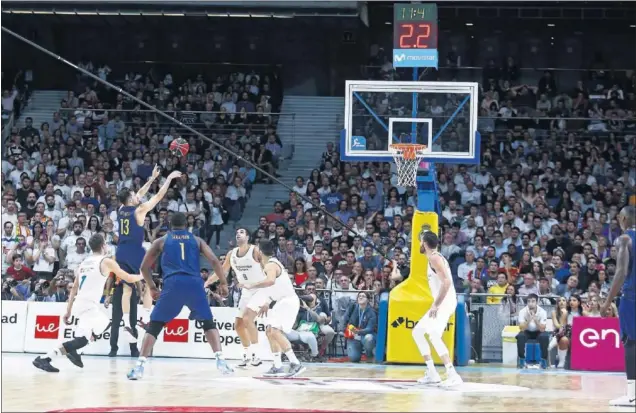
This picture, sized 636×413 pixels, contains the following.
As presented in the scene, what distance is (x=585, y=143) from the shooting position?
90.7 ft

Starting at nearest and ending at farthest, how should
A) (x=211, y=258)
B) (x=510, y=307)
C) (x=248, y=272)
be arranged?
(x=211, y=258), (x=248, y=272), (x=510, y=307)

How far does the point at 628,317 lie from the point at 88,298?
726 centimetres

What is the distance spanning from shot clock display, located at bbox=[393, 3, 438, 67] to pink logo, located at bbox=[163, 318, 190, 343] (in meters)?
5.62

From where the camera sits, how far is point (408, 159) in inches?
711

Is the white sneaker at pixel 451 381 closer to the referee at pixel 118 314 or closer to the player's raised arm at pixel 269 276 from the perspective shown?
the player's raised arm at pixel 269 276

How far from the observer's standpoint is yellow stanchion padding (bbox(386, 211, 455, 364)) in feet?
59.7

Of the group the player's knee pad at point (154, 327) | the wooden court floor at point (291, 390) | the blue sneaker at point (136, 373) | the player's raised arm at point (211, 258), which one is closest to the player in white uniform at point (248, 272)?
the wooden court floor at point (291, 390)

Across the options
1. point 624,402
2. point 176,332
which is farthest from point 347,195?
point 624,402

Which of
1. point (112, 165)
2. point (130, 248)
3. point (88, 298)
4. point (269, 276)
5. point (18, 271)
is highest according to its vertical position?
point (112, 165)

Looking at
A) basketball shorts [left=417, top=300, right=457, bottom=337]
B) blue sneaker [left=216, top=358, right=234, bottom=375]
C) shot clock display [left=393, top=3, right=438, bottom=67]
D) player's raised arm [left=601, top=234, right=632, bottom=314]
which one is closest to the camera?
player's raised arm [left=601, top=234, right=632, bottom=314]

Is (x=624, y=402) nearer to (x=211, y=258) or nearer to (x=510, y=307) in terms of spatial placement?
(x=211, y=258)

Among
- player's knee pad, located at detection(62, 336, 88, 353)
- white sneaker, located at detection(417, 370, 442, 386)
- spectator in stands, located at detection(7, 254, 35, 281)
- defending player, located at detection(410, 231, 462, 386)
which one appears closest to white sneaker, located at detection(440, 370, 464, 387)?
defending player, located at detection(410, 231, 462, 386)

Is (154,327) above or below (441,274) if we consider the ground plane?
below

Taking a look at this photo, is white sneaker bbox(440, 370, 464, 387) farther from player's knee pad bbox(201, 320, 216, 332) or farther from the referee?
the referee
